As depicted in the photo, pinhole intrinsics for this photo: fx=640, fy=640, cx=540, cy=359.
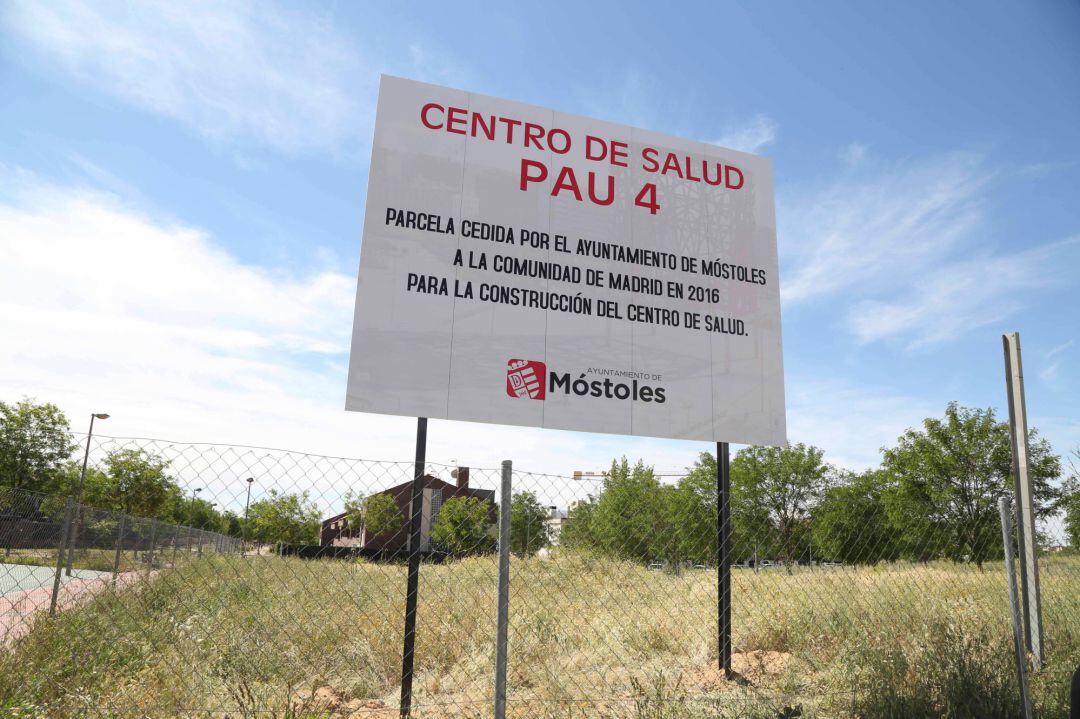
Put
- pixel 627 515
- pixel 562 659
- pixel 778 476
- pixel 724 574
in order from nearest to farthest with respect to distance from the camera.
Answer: pixel 724 574, pixel 562 659, pixel 627 515, pixel 778 476

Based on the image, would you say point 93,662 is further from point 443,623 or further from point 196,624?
point 443,623

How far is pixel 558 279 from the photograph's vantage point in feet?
23.4

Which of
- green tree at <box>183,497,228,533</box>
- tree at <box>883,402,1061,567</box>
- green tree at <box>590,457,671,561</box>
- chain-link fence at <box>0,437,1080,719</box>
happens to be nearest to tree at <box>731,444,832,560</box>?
tree at <box>883,402,1061,567</box>

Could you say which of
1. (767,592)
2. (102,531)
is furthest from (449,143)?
(102,531)

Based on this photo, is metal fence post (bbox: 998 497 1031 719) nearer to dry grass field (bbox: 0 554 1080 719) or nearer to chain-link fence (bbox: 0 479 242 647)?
dry grass field (bbox: 0 554 1080 719)

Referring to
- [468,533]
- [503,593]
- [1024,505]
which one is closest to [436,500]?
[503,593]

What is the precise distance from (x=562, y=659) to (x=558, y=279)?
14.4ft

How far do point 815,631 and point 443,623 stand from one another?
4786mm

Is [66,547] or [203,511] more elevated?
[203,511]

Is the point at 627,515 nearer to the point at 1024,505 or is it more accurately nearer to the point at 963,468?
the point at 963,468

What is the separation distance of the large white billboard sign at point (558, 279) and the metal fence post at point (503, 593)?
1.93 metres

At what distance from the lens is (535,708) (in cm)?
571

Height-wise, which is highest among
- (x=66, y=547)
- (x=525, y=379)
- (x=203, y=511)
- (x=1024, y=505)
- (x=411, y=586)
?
(x=525, y=379)

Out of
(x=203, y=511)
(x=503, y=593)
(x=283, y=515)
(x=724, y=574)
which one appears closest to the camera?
(x=503, y=593)
